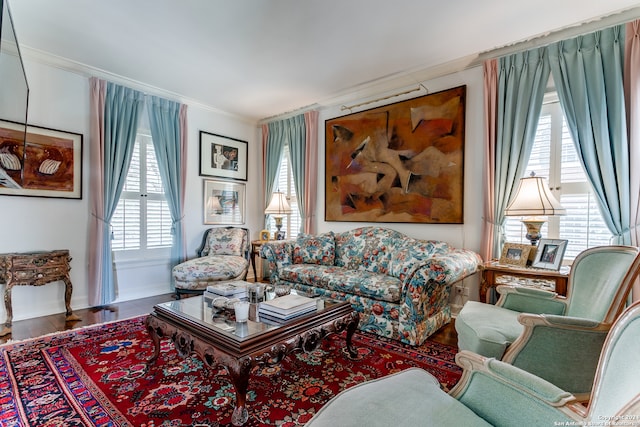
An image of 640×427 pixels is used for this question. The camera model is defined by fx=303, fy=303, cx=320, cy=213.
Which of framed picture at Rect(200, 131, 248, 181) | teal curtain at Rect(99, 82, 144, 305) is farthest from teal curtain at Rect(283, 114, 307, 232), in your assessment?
teal curtain at Rect(99, 82, 144, 305)

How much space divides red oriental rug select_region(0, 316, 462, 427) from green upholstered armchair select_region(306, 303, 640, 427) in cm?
76

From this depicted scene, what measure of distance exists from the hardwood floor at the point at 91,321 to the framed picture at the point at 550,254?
3.14 ft

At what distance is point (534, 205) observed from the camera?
243 centimetres

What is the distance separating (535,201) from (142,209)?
14.5 feet

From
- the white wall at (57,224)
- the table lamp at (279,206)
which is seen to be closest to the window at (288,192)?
the table lamp at (279,206)

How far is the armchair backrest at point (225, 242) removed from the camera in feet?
14.4

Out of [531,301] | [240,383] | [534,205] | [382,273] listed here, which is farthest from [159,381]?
[534,205]

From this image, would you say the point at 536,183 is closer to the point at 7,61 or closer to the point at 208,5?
the point at 208,5

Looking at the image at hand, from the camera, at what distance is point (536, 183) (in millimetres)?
2494

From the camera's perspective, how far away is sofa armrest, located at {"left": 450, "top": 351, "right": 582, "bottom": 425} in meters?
0.89

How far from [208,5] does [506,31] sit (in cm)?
256

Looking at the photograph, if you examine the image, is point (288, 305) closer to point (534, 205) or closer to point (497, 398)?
point (497, 398)

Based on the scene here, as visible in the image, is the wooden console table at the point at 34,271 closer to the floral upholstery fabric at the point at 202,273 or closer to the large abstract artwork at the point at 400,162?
the floral upholstery fabric at the point at 202,273

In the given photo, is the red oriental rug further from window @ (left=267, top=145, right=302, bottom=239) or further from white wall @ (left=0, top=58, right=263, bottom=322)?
window @ (left=267, top=145, right=302, bottom=239)
